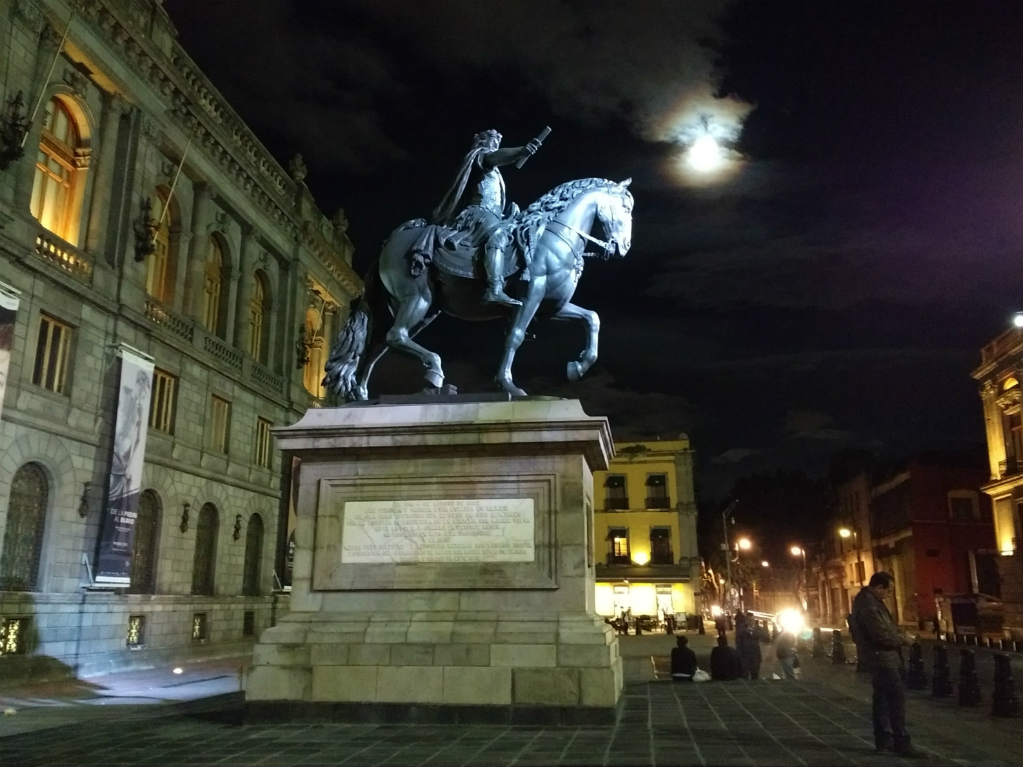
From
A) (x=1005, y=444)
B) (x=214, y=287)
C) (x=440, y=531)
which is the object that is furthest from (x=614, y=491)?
(x=440, y=531)

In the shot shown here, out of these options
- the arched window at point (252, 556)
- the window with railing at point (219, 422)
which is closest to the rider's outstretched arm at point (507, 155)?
the window with railing at point (219, 422)

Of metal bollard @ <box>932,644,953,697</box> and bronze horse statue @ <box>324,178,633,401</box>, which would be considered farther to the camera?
metal bollard @ <box>932,644,953,697</box>

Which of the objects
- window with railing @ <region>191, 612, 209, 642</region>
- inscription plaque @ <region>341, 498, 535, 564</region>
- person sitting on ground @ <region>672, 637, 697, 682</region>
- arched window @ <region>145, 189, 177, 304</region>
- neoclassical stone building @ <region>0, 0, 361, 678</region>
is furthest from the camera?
window with railing @ <region>191, 612, 209, 642</region>

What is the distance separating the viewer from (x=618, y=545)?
58.3 m

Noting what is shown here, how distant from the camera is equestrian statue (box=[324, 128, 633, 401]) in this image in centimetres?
941

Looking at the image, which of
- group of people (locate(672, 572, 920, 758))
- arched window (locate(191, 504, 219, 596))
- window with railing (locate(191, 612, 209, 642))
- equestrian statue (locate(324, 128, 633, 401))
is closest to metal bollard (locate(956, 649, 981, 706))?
group of people (locate(672, 572, 920, 758))

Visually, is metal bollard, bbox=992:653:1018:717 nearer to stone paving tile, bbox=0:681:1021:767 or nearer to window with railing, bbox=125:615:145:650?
stone paving tile, bbox=0:681:1021:767

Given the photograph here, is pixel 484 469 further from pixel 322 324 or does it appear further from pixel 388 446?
pixel 322 324

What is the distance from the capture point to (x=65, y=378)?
Result: 2166 cm

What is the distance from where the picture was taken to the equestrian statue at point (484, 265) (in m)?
9.41

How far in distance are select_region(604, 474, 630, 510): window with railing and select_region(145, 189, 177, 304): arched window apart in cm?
3801

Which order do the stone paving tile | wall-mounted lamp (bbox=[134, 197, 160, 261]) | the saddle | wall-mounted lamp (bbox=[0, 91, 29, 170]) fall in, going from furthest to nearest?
wall-mounted lamp (bbox=[134, 197, 160, 261]) → wall-mounted lamp (bbox=[0, 91, 29, 170]) → the saddle → the stone paving tile

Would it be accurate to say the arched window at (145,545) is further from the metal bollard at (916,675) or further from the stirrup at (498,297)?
the metal bollard at (916,675)

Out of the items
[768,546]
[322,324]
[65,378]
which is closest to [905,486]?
[768,546]
